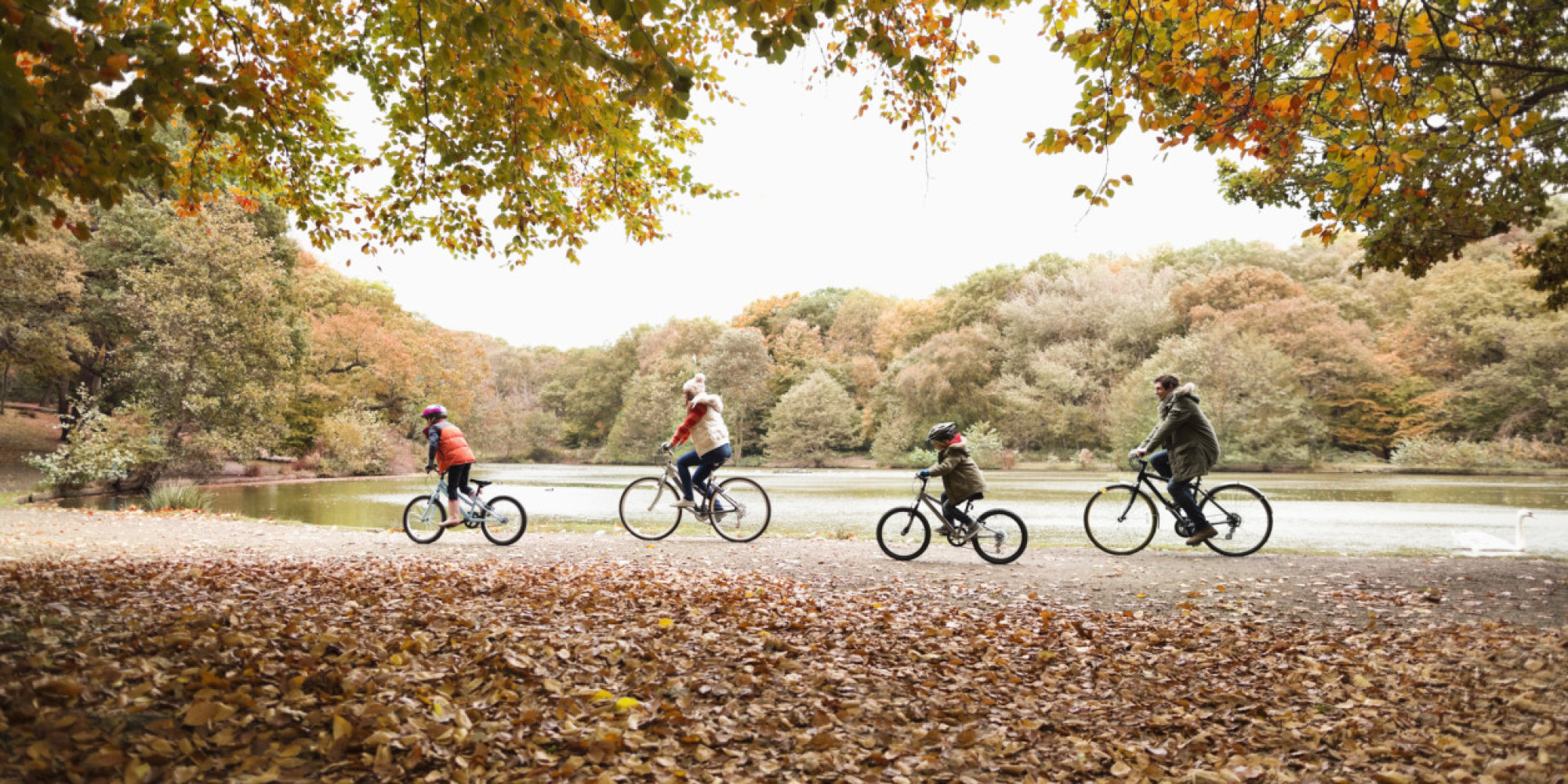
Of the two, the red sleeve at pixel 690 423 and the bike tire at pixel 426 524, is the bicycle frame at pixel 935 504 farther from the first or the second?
the bike tire at pixel 426 524

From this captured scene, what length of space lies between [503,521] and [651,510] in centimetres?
Result: 167

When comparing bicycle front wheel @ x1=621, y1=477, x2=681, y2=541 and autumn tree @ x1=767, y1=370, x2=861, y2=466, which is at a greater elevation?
autumn tree @ x1=767, y1=370, x2=861, y2=466

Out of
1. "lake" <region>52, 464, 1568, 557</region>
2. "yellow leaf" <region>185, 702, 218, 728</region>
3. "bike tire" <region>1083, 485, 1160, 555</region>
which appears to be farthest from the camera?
"lake" <region>52, 464, 1568, 557</region>

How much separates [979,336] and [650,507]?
1360 inches

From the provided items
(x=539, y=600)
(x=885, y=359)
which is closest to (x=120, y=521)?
(x=539, y=600)

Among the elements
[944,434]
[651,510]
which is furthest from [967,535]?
[651,510]

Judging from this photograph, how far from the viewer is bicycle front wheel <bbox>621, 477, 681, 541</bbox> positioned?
356 inches

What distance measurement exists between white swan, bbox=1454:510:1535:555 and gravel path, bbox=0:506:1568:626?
0.95 meters

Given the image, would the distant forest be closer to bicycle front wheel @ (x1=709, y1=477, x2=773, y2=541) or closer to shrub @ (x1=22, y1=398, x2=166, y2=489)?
shrub @ (x1=22, y1=398, x2=166, y2=489)

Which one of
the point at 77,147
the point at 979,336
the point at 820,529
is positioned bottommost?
the point at 820,529

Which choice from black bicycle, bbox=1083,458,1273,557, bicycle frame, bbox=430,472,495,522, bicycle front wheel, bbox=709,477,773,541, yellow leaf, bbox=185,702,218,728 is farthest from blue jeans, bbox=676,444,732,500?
yellow leaf, bbox=185,702,218,728

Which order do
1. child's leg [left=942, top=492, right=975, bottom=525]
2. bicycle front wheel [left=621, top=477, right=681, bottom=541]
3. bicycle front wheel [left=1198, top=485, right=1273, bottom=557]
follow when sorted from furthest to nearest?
bicycle front wheel [left=621, top=477, right=681, bottom=541] → bicycle front wheel [left=1198, top=485, right=1273, bottom=557] → child's leg [left=942, top=492, right=975, bottom=525]

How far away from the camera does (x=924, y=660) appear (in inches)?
165

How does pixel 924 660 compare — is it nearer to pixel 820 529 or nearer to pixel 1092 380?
pixel 820 529
